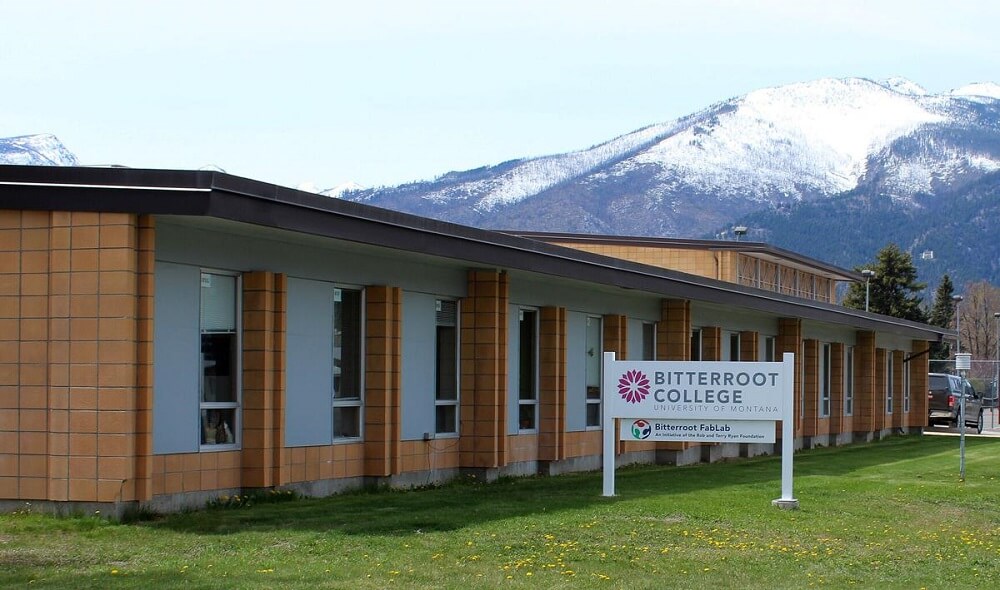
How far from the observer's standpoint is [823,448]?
3888 centimetres

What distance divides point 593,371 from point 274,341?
35.4 feet

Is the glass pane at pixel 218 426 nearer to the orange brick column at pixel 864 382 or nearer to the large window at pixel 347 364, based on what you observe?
the large window at pixel 347 364

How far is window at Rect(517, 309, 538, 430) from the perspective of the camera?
24.7 m

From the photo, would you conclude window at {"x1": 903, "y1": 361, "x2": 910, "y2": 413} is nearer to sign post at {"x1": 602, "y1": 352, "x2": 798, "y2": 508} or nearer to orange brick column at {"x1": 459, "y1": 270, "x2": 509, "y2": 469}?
orange brick column at {"x1": 459, "y1": 270, "x2": 509, "y2": 469}

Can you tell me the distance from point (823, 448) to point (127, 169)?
2764 centimetres

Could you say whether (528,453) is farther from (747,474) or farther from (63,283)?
(63,283)

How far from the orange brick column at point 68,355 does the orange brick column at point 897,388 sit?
37849mm

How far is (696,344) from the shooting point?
3225 centimetres

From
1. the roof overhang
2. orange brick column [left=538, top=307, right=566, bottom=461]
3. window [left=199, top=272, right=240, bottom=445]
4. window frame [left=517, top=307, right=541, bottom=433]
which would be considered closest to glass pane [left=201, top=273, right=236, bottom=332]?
window [left=199, top=272, right=240, bottom=445]

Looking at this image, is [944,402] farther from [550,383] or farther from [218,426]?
[218,426]

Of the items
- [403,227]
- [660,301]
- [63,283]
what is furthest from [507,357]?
[63,283]

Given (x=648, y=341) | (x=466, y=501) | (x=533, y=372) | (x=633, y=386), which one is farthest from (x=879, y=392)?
(x=466, y=501)

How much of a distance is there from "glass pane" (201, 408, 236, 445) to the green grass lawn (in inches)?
33.4

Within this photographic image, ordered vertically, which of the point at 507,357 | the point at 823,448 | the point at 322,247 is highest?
the point at 322,247
